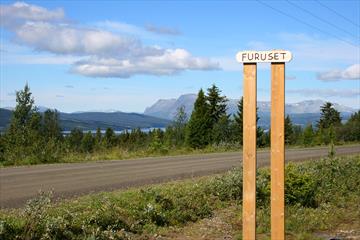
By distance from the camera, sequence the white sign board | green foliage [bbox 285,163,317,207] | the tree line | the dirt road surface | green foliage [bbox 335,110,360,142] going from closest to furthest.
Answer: the white sign board → green foliage [bbox 285,163,317,207] → the dirt road surface → the tree line → green foliage [bbox 335,110,360,142]

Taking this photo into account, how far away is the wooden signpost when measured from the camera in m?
6.58

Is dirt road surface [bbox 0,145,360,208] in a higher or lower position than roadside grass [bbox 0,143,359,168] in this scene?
lower

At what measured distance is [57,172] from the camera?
19.0m

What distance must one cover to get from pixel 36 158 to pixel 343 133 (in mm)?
58423

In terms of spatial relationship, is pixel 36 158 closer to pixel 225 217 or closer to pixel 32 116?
pixel 225 217

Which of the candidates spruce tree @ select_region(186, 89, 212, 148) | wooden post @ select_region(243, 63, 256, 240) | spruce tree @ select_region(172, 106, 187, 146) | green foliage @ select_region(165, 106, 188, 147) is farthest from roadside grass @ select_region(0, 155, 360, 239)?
spruce tree @ select_region(172, 106, 187, 146)

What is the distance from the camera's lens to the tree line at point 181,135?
24234 millimetres

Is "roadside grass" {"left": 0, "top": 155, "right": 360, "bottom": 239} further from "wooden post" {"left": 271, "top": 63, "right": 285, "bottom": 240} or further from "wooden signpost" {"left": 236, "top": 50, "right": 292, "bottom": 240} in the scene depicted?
"wooden post" {"left": 271, "top": 63, "right": 285, "bottom": 240}

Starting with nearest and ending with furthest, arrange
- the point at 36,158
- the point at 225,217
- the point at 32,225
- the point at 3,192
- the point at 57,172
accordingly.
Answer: the point at 32,225 < the point at 225,217 < the point at 3,192 < the point at 57,172 < the point at 36,158

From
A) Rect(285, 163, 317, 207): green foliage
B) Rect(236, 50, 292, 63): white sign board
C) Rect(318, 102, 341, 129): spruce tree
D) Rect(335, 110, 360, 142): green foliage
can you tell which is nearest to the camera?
Rect(236, 50, 292, 63): white sign board

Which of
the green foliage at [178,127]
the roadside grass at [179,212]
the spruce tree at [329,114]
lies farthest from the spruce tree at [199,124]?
the roadside grass at [179,212]

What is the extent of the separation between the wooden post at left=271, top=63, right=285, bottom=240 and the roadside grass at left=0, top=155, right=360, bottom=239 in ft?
8.61

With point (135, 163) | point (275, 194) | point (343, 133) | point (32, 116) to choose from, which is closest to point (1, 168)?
point (135, 163)

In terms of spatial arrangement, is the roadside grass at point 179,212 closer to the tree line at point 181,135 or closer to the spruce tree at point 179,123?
the tree line at point 181,135
